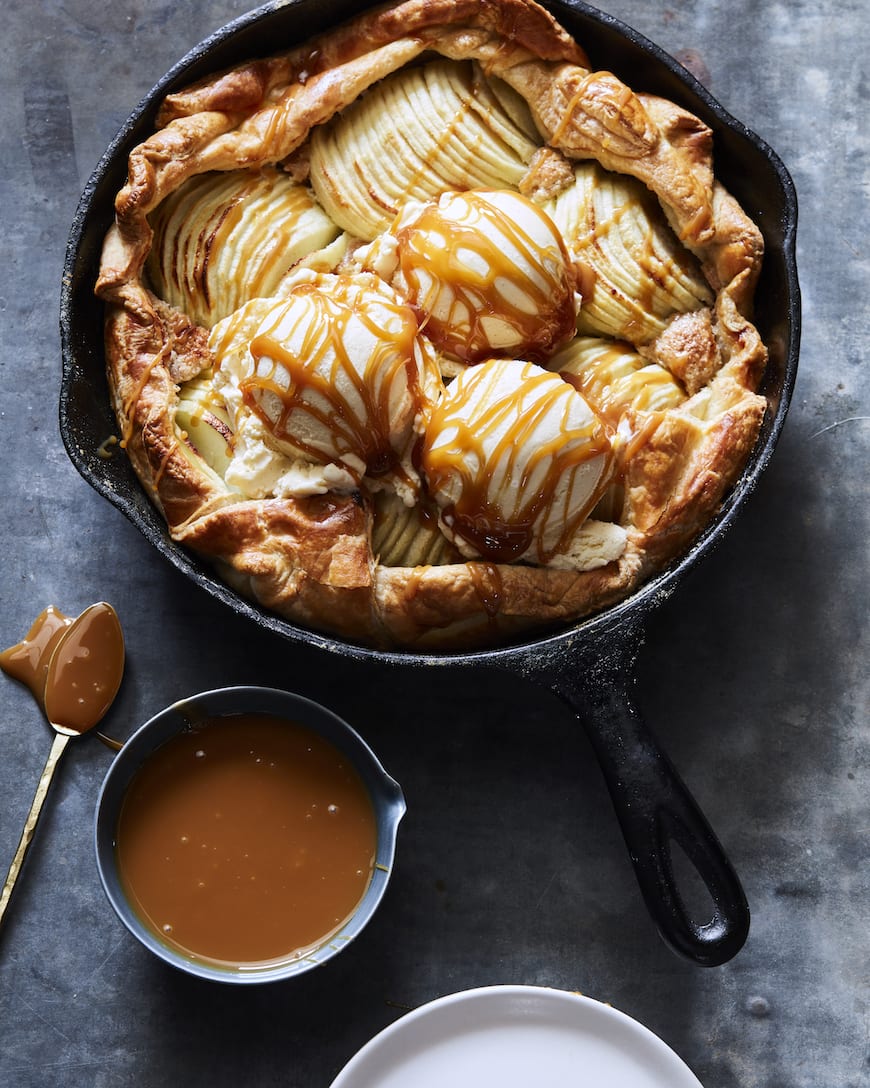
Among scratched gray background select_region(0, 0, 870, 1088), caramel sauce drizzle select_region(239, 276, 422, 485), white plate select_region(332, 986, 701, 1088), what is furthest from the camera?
scratched gray background select_region(0, 0, 870, 1088)

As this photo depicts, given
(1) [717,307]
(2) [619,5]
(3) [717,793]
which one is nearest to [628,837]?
(3) [717,793]

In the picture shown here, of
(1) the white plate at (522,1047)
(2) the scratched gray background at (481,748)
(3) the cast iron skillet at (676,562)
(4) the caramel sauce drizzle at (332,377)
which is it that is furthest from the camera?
(2) the scratched gray background at (481,748)

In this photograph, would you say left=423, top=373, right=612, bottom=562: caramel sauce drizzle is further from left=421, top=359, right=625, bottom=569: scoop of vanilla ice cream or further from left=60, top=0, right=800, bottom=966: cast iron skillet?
Result: left=60, top=0, right=800, bottom=966: cast iron skillet

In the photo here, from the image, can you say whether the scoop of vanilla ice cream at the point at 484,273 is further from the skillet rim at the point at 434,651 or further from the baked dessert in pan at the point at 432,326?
the skillet rim at the point at 434,651

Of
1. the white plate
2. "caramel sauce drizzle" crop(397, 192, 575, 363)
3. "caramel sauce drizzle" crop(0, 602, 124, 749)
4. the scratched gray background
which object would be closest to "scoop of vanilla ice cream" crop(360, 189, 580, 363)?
"caramel sauce drizzle" crop(397, 192, 575, 363)

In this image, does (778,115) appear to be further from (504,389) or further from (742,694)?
(742,694)

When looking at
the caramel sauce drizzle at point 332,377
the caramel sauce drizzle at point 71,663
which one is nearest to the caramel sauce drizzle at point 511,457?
the caramel sauce drizzle at point 332,377
